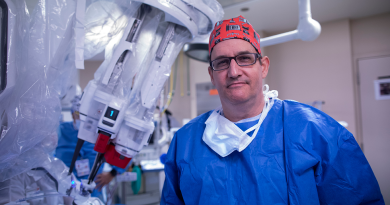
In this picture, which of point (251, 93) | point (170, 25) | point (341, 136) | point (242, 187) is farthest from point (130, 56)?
point (341, 136)

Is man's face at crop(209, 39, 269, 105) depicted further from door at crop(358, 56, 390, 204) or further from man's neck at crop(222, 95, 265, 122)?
door at crop(358, 56, 390, 204)

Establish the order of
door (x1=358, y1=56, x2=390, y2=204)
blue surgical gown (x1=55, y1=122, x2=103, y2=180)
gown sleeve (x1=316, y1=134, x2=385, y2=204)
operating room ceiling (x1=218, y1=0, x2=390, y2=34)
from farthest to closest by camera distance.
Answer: door (x1=358, y1=56, x2=390, y2=204) < operating room ceiling (x1=218, y1=0, x2=390, y2=34) < blue surgical gown (x1=55, y1=122, x2=103, y2=180) < gown sleeve (x1=316, y1=134, x2=385, y2=204)

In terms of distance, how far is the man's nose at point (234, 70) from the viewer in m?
0.85

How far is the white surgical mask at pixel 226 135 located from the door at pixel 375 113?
9.35 ft

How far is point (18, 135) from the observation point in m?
0.72

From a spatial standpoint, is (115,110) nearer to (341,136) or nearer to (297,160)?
(297,160)

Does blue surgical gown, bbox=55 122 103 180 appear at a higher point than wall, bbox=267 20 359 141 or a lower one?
lower

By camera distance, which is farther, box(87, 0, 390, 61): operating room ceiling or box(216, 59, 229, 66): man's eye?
box(87, 0, 390, 61): operating room ceiling

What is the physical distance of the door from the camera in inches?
114

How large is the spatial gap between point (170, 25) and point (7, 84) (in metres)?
0.56

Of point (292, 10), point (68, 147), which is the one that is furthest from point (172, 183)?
point (292, 10)

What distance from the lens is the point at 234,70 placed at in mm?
853

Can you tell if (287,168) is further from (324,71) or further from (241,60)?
(324,71)

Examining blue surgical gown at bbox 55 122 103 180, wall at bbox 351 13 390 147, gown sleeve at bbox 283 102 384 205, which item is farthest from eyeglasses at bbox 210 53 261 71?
wall at bbox 351 13 390 147
